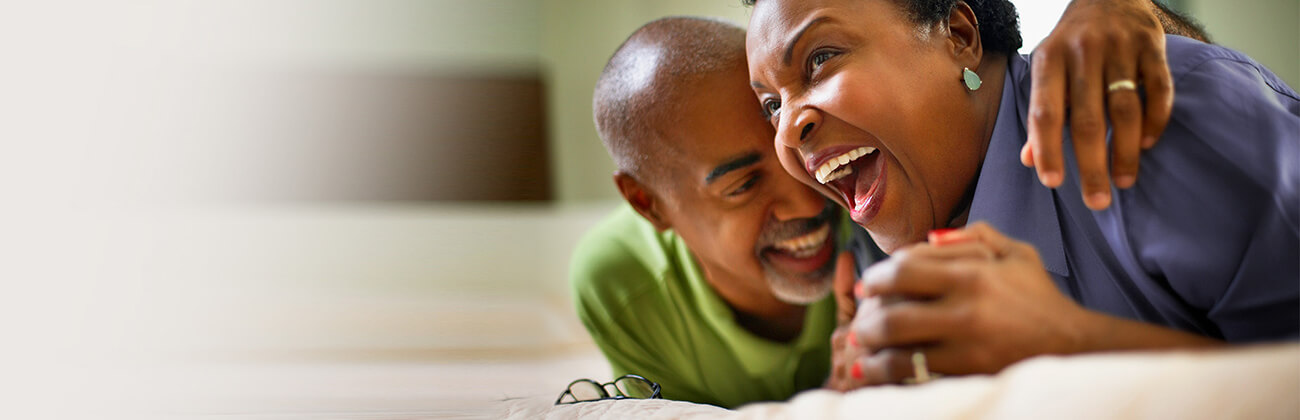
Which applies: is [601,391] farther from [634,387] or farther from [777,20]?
[777,20]

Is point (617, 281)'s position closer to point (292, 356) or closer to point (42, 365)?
point (292, 356)

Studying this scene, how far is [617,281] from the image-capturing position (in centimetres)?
111

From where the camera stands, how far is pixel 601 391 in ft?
2.30

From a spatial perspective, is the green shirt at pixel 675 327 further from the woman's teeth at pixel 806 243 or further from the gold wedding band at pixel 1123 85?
the gold wedding band at pixel 1123 85

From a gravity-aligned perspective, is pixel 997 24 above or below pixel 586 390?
above

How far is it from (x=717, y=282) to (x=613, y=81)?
0.85ft

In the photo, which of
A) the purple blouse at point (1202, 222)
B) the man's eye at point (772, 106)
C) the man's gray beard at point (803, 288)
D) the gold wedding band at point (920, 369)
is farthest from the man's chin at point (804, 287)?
the gold wedding band at point (920, 369)

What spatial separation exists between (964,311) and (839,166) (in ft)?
0.76

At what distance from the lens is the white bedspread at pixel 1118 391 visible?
1.29ft

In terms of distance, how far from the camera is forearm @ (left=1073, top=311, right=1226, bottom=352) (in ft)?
1.51

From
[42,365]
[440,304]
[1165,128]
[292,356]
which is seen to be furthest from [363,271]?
[1165,128]

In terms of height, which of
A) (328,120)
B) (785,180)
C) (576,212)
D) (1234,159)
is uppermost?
(328,120)

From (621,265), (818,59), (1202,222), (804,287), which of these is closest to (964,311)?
(1202,222)

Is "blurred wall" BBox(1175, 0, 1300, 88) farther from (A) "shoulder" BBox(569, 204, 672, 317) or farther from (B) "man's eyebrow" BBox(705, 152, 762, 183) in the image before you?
(A) "shoulder" BBox(569, 204, 672, 317)
